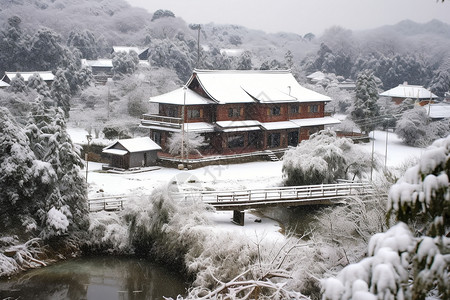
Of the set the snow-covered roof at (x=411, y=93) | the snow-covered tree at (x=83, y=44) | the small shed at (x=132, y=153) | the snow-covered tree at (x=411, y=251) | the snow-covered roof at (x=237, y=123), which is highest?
the snow-covered tree at (x=83, y=44)

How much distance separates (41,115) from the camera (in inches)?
1116

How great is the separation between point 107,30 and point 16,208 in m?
108

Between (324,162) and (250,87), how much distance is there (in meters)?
16.4

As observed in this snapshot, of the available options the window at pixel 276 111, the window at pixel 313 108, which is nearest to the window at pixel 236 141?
the window at pixel 276 111

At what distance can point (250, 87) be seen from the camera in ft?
148

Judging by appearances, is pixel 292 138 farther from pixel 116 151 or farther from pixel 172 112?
pixel 116 151

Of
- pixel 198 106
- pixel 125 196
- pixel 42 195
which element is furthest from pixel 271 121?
pixel 42 195

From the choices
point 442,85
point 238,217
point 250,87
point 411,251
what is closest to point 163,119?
point 250,87

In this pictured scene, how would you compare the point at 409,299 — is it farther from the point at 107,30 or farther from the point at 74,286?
the point at 107,30

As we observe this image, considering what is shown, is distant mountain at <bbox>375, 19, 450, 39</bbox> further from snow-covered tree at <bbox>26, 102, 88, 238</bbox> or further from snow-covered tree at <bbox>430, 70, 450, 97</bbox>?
snow-covered tree at <bbox>26, 102, 88, 238</bbox>

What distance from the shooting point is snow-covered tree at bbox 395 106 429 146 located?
50438mm

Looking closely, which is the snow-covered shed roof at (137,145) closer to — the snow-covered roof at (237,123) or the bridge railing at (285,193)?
the snow-covered roof at (237,123)

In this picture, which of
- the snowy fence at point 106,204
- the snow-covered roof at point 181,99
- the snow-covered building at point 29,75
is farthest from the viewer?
the snow-covered building at point 29,75

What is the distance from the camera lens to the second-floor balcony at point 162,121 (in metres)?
39.6
